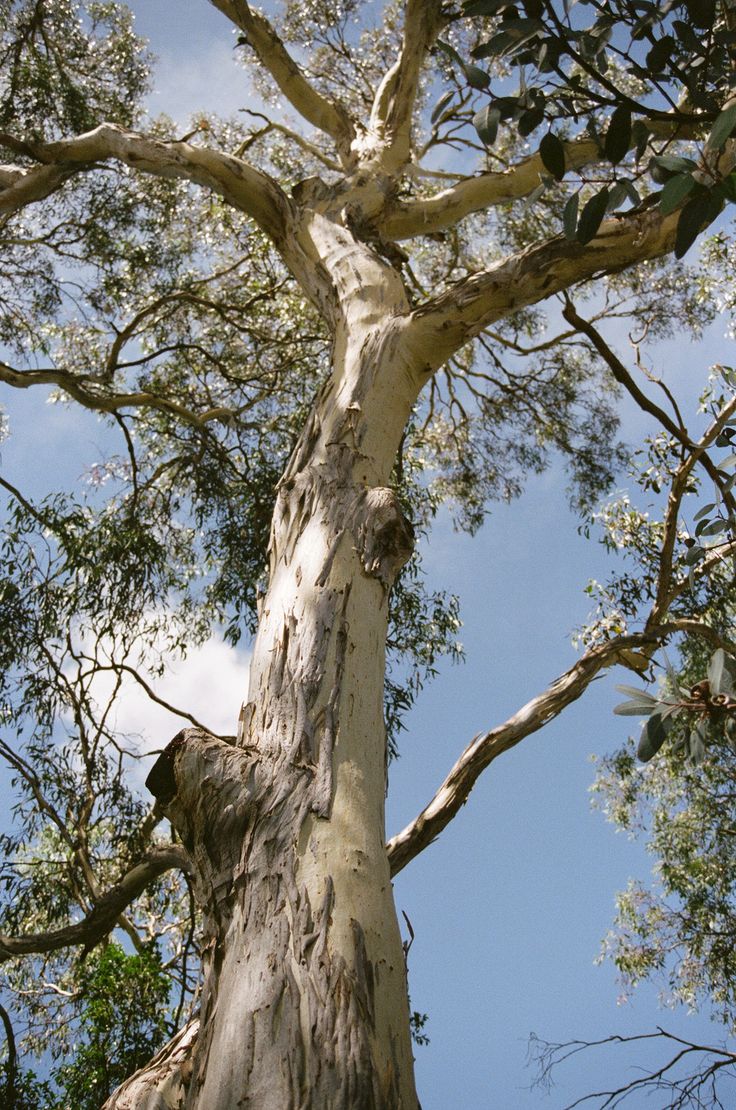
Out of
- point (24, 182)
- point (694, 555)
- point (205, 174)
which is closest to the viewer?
point (694, 555)

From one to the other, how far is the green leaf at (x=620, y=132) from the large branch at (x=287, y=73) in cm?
396

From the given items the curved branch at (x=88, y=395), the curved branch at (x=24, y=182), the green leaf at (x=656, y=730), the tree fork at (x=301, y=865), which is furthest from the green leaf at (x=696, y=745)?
the curved branch at (x=88, y=395)

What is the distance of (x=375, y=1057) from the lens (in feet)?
4.02

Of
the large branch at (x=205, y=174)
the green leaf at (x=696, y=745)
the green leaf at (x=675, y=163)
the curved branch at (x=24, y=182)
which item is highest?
the curved branch at (x=24, y=182)

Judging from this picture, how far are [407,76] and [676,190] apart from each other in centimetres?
478

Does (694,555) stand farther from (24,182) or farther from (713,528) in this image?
(24,182)

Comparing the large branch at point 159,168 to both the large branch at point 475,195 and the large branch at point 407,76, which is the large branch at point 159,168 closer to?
the large branch at point 475,195

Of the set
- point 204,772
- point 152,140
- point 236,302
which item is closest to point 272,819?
point 204,772

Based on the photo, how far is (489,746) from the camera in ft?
8.36

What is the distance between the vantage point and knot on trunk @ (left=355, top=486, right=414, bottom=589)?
2047mm

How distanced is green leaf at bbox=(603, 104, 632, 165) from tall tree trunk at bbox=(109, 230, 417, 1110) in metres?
0.95

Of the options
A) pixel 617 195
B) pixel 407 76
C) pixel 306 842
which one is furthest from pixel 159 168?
pixel 306 842

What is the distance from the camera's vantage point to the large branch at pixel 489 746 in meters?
2.32

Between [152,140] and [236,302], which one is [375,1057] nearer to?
[152,140]
